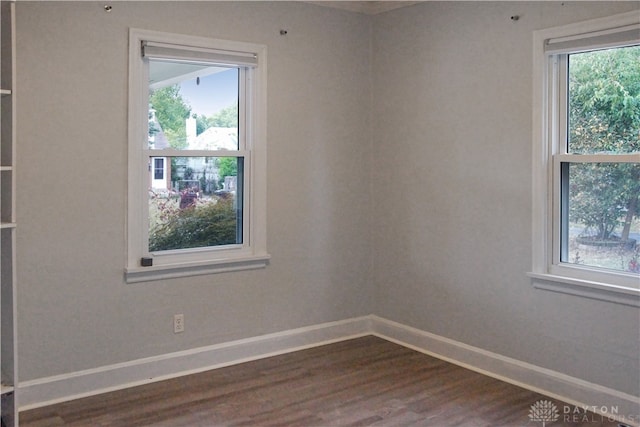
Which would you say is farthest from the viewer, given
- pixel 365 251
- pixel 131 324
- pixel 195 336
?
pixel 365 251

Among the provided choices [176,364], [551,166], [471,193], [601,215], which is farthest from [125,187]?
[601,215]

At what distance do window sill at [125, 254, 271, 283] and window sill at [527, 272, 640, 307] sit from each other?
1784 millimetres

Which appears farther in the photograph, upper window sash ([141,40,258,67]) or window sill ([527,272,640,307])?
upper window sash ([141,40,258,67])

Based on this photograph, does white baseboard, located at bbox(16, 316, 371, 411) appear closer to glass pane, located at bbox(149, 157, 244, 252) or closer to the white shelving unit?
the white shelving unit

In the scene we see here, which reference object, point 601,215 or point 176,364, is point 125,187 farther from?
point 601,215

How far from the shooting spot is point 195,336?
159 inches

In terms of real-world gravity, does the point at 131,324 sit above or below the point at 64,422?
above

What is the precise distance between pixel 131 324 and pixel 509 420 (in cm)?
224

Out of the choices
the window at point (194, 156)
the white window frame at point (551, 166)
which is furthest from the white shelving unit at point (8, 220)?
the white window frame at point (551, 166)

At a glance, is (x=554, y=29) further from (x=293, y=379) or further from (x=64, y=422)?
(x=64, y=422)

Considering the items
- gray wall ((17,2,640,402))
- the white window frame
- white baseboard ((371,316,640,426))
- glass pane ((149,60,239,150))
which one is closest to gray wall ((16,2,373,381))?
gray wall ((17,2,640,402))

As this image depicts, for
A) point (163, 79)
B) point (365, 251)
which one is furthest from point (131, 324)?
point (365, 251)

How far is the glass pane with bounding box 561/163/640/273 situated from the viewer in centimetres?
334

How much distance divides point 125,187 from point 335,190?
159 cm
